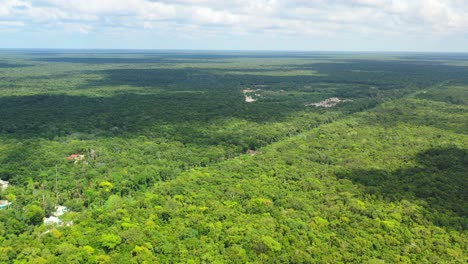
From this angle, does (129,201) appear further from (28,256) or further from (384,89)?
(384,89)

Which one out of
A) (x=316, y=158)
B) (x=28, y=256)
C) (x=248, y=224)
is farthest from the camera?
(x=316, y=158)

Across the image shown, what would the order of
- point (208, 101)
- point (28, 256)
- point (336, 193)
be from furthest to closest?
point (208, 101) → point (336, 193) → point (28, 256)

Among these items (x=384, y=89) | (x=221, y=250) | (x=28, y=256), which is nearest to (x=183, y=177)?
(x=221, y=250)

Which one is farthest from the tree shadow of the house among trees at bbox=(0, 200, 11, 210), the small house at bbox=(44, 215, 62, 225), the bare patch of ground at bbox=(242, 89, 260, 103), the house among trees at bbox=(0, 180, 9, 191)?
the bare patch of ground at bbox=(242, 89, 260, 103)

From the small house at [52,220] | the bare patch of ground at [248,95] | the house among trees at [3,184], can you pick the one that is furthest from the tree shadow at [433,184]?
the bare patch of ground at [248,95]

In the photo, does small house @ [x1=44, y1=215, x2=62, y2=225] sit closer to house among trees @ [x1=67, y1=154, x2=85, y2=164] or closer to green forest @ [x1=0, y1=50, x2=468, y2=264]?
green forest @ [x1=0, y1=50, x2=468, y2=264]

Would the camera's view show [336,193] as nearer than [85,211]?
No

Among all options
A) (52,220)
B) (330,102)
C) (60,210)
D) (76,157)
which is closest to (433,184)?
(60,210)
